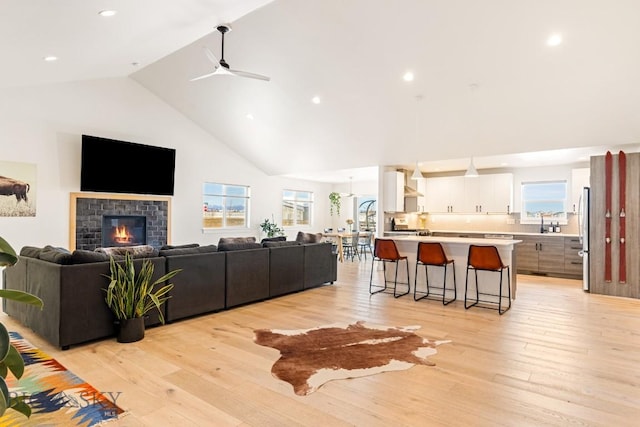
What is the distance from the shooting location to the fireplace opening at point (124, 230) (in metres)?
7.52

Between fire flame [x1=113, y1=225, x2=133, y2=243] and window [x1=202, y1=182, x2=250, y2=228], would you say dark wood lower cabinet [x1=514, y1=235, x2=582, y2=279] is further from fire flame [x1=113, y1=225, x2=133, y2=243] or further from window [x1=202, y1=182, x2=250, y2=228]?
fire flame [x1=113, y1=225, x2=133, y2=243]

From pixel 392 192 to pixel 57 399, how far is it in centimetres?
730

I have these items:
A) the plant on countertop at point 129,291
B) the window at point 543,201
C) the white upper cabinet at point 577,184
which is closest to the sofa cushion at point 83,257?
the plant on countertop at point 129,291

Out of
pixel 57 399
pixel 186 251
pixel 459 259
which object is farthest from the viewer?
pixel 459 259

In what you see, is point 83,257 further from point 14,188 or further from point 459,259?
A: point 459,259

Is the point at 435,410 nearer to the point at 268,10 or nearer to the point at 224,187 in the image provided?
the point at 268,10

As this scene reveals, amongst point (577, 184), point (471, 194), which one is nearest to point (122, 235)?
point (471, 194)

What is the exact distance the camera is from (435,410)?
2.53 m

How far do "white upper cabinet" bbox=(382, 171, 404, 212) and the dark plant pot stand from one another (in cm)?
618

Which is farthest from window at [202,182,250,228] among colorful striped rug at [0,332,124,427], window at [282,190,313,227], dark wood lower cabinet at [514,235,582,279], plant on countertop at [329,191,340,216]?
dark wood lower cabinet at [514,235,582,279]

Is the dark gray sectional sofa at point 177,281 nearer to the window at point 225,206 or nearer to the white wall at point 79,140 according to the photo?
the white wall at point 79,140

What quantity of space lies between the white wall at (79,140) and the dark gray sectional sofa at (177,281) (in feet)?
7.69

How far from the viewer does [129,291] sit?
A: 385 cm

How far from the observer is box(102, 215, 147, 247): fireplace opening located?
24.7 feet
